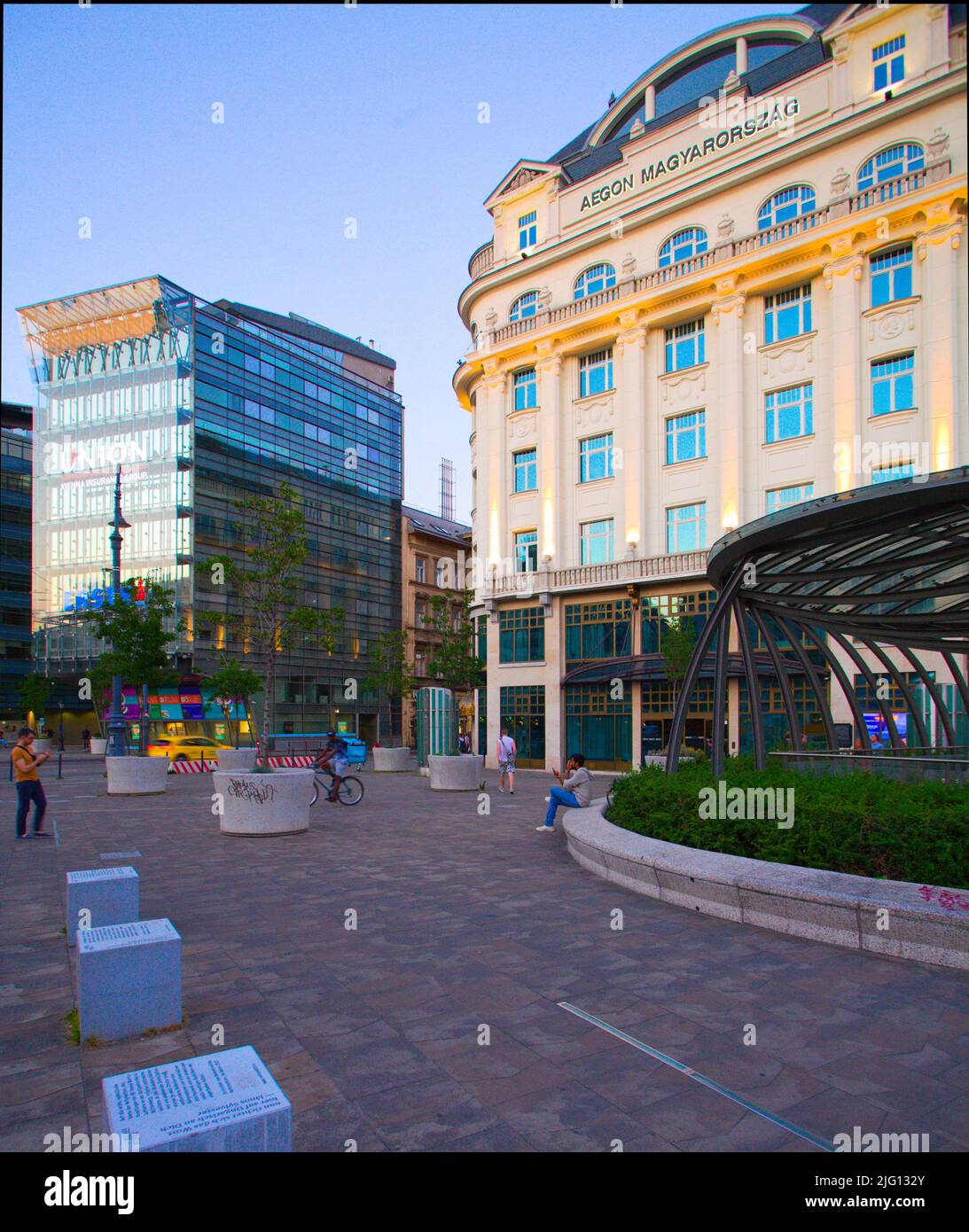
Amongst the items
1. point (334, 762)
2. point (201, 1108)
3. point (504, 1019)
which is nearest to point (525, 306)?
point (334, 762)

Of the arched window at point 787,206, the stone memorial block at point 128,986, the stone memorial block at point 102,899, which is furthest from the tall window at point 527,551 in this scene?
the stone memorial block at point 128,986

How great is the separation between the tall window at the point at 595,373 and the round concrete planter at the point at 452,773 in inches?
677

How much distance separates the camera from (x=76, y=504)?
61.8 meters

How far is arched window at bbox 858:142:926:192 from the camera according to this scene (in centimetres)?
2572

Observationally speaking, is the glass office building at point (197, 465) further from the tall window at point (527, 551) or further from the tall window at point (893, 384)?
the tall window at point (893, 384)

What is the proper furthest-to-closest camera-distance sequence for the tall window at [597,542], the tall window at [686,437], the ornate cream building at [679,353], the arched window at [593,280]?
the arched window at [593,280] → the tall window at [597,542] → the tall window at [686,437] → the ornate cream building at [679,353]

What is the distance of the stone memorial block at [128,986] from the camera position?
209 inches

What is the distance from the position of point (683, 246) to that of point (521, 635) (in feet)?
53.2

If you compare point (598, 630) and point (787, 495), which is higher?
point (787, 495)

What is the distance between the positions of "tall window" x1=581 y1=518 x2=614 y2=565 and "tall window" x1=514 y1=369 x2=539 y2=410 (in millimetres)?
6085

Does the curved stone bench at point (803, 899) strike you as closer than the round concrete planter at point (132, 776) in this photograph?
Yes

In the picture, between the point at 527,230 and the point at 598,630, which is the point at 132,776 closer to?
the point at 598,630

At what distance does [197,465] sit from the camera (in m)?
55.6

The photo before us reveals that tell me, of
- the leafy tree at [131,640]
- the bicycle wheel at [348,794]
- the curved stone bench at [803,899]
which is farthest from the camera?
the leafy tree at [131,640]
